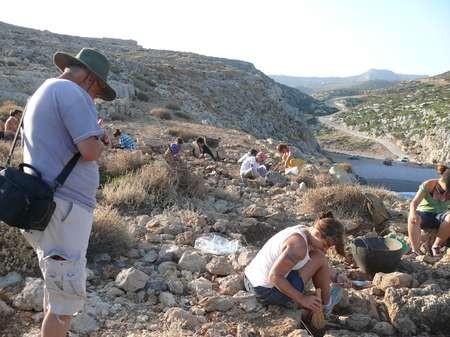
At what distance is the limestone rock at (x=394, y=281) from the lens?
450 centimetres

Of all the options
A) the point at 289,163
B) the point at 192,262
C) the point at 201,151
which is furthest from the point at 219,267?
the point at 201,151

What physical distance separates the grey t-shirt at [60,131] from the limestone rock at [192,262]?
221 cm

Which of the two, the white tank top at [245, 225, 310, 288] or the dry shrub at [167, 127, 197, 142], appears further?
the dry shrub at [167, 127, 197, 142]

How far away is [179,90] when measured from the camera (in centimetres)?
3058

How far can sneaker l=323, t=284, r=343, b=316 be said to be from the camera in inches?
150

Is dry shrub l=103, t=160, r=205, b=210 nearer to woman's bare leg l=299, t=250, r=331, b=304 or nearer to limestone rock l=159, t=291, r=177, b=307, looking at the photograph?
limestone rock l=159, t=291, r=177, b=307

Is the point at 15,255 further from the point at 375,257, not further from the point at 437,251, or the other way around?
the point at 437,251

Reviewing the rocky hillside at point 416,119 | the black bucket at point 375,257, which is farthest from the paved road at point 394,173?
the black bucket at point 375,257

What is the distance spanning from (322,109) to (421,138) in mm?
46523

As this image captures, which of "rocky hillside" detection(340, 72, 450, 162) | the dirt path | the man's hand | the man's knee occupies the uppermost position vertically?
the man's hand

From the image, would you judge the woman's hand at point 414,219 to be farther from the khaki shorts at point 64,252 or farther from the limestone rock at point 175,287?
the khaki shorts at point 64,252

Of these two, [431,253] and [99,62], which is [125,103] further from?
[99,62]

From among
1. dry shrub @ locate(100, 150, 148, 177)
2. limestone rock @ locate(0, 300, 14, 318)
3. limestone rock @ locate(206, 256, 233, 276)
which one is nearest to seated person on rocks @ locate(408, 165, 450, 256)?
limestone rock @ locate(206, 256, 233, 276)

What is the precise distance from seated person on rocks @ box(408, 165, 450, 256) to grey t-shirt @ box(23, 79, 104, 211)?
14.6ft
